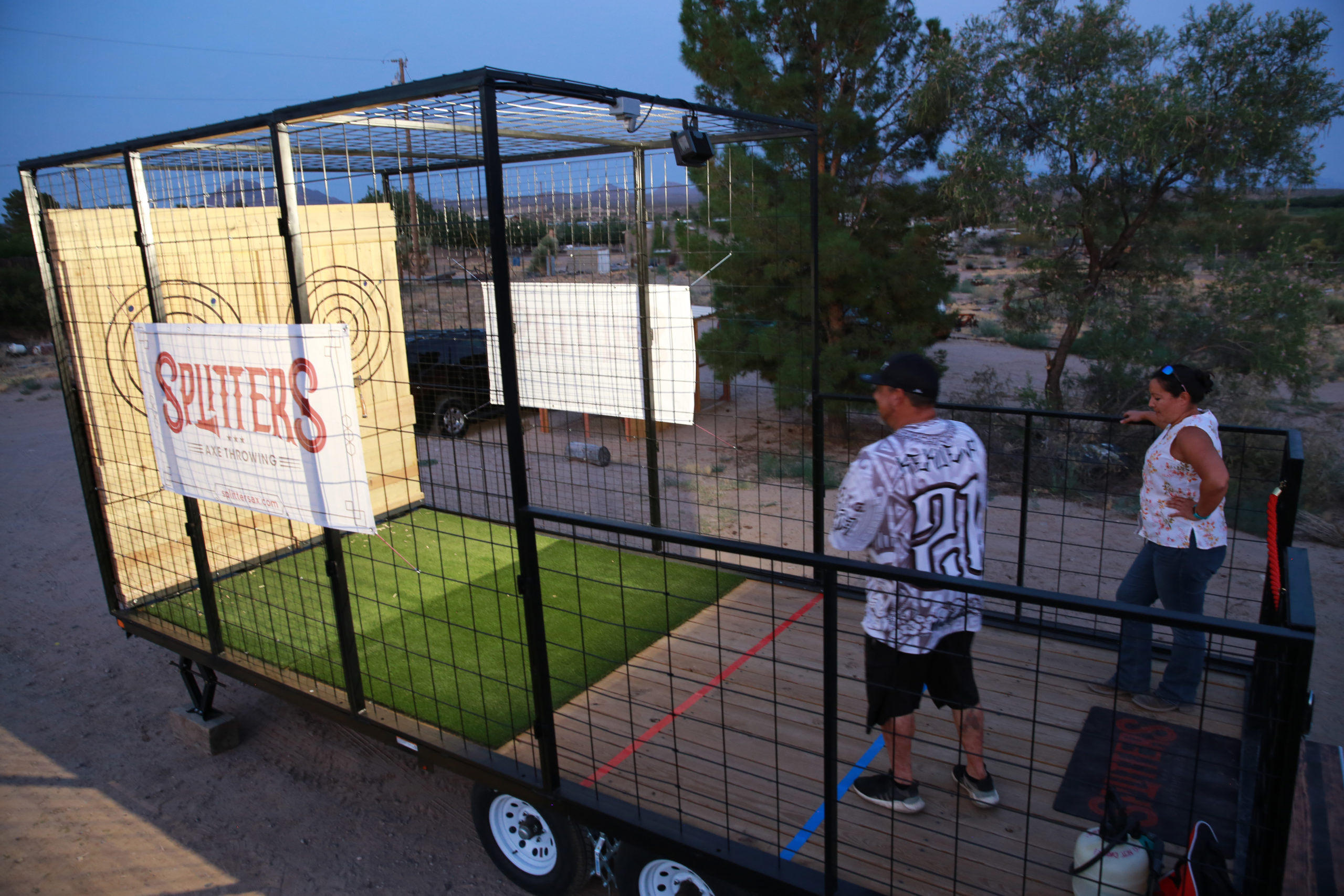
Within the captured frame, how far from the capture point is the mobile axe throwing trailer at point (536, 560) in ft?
8.82

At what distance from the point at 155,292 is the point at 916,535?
3.60 metres

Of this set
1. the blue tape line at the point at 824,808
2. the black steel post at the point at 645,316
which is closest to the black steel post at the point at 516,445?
the blue tape line at the point at 824,808

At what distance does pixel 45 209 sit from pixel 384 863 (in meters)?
3.91

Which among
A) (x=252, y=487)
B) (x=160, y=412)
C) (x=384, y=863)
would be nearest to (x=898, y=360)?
(x=252, y=487)

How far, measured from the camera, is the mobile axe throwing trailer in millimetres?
2688

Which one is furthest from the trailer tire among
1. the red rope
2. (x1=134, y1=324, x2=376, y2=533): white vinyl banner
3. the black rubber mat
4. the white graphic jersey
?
the red rope

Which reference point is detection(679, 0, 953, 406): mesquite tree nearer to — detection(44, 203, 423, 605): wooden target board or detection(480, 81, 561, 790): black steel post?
detection(44, 203, 423, 605): wooden target board

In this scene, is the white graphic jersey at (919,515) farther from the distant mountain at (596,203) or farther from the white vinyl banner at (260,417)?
the distant mountain at (596,203)

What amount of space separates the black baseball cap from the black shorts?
2.69ft

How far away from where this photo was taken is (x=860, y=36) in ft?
33.1

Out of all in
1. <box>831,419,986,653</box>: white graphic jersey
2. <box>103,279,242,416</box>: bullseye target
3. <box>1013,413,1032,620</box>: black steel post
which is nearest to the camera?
<box>831,419,986,653</box>: white graphic jersey

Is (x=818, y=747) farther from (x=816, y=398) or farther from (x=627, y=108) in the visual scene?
(x=627, y=108)

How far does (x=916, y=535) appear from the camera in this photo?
271cm

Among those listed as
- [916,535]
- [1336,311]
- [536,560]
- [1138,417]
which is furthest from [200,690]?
[1336,311]
